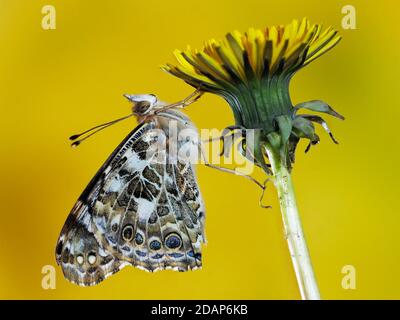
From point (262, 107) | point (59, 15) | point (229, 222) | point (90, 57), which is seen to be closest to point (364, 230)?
point (229, 222)

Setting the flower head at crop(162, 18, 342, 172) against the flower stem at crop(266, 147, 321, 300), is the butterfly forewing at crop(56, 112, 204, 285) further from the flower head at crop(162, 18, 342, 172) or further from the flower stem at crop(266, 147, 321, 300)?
the flower stem at crop(266, 147, 321, 300)

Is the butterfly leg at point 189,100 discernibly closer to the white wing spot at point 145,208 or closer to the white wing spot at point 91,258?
the white wing spot at point 145,208

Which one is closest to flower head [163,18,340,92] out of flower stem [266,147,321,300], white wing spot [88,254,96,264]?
flower stem [266,147,321,300]

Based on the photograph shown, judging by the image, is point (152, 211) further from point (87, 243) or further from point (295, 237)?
point (295, 237)

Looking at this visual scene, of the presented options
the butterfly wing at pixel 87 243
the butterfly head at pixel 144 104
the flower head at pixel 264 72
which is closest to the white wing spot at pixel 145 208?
the butterfly wing at pixel 87 243

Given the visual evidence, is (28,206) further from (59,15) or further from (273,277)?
(273,277)
